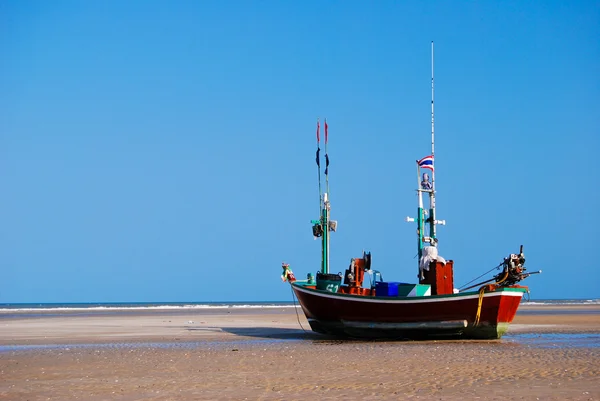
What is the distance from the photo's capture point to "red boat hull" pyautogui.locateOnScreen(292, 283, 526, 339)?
2525cm

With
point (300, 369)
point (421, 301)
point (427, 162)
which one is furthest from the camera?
point (427, 162)

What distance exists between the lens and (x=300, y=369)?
17125mm

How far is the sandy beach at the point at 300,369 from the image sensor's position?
44.7 ft

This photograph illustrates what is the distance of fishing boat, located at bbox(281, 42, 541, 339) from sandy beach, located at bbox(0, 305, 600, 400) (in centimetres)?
79

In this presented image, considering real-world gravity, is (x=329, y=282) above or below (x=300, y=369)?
above

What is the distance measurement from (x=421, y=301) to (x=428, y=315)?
0.55 m

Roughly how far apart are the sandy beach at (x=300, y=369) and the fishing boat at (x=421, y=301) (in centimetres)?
79

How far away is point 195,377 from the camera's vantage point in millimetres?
16062

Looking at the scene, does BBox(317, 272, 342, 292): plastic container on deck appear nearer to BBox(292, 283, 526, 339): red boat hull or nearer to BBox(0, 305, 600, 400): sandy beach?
BBox(292, 283, 526, 339): red boat hull

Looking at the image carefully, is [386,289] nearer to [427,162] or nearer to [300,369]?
[427,162]

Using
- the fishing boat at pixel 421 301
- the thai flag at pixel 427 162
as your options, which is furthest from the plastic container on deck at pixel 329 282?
the thai flag at pixel 427 162

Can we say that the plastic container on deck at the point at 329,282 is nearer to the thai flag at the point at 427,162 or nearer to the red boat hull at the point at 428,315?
the red boat hull at the point at 428,315

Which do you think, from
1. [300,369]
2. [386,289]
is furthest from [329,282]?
[300,369]

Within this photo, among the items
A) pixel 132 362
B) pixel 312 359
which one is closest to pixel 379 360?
pixel 312 359
